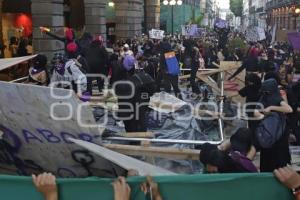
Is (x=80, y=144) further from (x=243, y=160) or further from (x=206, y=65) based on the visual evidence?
(x=206, y=65)

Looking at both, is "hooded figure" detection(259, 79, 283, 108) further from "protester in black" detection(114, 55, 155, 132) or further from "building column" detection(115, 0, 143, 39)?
"building column" detection(115, 0, 143, 39)

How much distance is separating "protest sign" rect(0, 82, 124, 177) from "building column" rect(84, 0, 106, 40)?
63.6ft

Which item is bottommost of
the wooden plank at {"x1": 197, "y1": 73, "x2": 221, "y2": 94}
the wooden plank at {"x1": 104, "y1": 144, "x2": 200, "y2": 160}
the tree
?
the wooden plank at {"x1": 104, "y1": 144, "x2": 200, "y2": 160}

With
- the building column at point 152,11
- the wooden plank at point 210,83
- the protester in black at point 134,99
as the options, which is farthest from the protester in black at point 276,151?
the building column at point 152,11

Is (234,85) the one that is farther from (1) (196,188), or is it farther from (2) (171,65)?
(1) (196,188)

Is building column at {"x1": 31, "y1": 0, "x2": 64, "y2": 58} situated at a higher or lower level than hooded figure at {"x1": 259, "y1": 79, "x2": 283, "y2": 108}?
higher

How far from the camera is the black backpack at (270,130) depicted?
5.54m

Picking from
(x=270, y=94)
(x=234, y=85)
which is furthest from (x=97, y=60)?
(x=270, y=94)

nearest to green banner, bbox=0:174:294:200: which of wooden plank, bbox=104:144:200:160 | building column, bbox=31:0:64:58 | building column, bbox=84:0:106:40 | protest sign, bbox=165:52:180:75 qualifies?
wooden plank, bbox=104:144:200:160

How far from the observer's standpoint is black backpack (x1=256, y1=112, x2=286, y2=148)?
5.54 m

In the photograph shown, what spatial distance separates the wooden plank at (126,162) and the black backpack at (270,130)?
1401 millimetres

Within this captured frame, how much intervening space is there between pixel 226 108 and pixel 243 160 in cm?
666

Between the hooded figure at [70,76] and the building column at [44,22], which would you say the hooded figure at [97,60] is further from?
the building column at [44,22]

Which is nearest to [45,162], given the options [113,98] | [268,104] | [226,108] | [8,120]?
[8,120]
